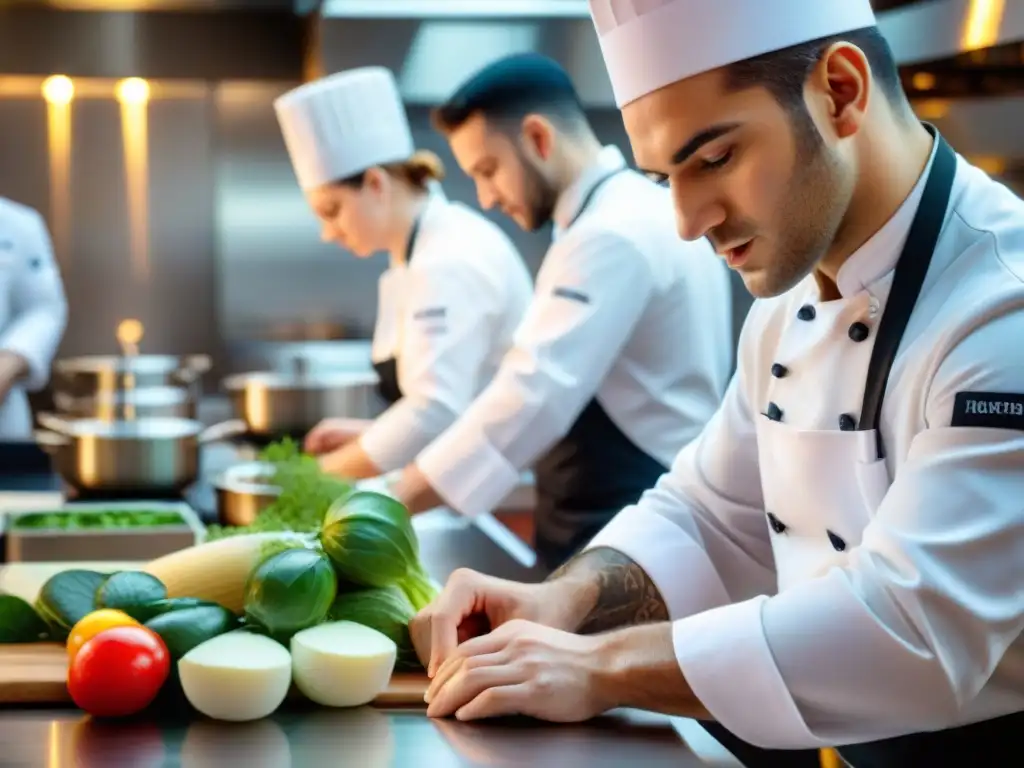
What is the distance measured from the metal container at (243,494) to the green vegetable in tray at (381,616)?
97 cm

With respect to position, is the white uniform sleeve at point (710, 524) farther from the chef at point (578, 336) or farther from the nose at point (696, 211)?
the chef at point (578, 336)

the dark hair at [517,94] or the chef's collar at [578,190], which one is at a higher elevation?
the dark hair at [517,94]

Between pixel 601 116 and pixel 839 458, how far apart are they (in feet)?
12.4

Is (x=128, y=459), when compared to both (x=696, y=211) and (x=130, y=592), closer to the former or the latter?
(x=130, y=592)

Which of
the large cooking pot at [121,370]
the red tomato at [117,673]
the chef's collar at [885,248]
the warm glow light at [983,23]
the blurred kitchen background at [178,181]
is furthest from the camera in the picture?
the blurred kitchen background at [178,181]

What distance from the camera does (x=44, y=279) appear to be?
14.7ft

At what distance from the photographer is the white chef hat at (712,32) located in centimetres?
136

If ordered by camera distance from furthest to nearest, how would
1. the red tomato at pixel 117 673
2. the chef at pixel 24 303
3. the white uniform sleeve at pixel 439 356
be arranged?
the chef at pixel 24 303 → the white uniform sleeve at pixel 439 356 → the red tomato at pixel 117 673

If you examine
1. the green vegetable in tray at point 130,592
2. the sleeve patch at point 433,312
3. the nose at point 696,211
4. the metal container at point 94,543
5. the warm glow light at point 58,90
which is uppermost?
the warm glow light at point 58,90

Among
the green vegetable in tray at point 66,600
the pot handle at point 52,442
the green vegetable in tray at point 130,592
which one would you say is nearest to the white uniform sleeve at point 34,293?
the pot handle at point 52,442

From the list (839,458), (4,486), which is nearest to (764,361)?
(839,458)

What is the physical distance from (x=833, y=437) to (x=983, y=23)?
2.54 ft

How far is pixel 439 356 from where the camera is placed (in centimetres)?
313

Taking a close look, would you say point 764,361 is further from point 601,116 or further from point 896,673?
point 601,116
